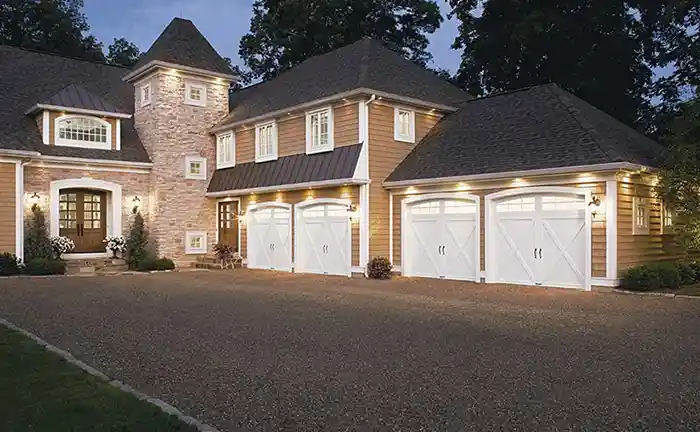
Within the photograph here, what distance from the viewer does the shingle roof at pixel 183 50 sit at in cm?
2164

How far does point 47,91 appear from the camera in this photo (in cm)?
2256

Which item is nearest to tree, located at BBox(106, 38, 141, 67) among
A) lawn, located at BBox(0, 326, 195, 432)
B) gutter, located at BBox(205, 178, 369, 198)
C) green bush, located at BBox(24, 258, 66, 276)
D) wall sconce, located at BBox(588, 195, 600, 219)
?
gutter, located at BBox(205, 178, 369, 198)

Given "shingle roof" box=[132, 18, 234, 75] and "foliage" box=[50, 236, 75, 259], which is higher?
"shingle roof" box=[132, 18, 234, 75]

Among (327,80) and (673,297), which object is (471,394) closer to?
(673,297)

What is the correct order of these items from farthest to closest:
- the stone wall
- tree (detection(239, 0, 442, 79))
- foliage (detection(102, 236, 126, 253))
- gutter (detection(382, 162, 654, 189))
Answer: tree (detection(239, 0, 442, 79))
the stone wall
foliage (detection(102, 236, 126, 253))
gutter (detection(382, 162, 654, 189))

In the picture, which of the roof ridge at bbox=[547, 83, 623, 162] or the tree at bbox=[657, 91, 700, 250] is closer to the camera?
the roof ridge at bbox=[547, 83, 623, 162]

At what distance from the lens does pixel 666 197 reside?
14336 millimetres

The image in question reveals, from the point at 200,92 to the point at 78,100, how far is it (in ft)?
13.5

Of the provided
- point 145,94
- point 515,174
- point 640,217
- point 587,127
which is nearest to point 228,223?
point 145,94

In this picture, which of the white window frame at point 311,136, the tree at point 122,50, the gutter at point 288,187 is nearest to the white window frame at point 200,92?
the gutter at point 288,187

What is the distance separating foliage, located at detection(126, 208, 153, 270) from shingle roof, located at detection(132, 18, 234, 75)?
18.6 ft

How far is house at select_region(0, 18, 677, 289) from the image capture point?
→ 14.2 m

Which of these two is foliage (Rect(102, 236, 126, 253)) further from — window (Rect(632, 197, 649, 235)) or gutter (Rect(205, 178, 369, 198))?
window (Rect(632, 197, 649, 235))

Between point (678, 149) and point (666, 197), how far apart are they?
115 centimetres
